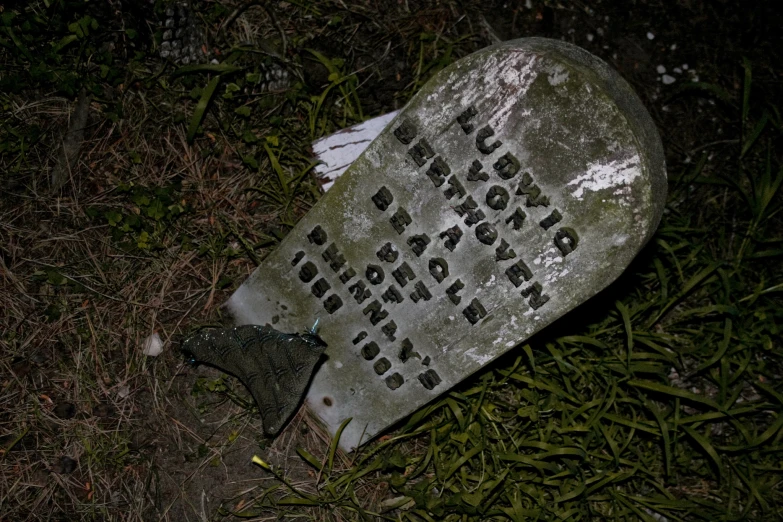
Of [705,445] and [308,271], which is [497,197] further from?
[705,445]

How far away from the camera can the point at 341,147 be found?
2809mm

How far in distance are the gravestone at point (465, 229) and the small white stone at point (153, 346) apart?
0.39 metres

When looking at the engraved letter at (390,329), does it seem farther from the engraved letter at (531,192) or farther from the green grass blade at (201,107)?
the green grass blade at (201,107)

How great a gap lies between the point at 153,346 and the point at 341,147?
1152 millimetres

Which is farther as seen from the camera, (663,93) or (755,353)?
(663,93)

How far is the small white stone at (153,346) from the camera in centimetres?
261

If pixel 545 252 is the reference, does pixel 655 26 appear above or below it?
below

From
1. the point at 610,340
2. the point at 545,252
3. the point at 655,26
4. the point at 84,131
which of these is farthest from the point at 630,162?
the point at 84,131

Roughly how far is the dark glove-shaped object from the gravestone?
0.08 meters

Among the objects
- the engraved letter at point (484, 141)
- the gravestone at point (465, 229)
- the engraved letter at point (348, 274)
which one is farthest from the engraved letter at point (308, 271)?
the engraved letter at point (484, 141)

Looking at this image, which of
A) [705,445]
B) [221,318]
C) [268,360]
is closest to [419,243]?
[268,360]

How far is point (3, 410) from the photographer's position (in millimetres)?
2508

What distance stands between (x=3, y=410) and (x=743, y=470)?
10.1 ft

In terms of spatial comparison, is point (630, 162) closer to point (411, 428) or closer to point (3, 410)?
point (411, 428)
